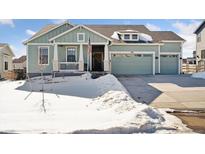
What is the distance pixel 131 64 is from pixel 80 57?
9.60 ft

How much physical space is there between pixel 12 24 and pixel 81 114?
11.1 ft

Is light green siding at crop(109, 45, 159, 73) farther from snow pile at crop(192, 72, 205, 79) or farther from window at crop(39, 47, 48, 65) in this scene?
snow pile at crop(192, 72, 205, 79)

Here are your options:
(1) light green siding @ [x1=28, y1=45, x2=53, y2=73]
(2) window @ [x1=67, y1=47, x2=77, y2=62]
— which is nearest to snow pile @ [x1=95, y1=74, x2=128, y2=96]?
(1) light green siding @ [x1=28, y1=45, x2=53, y2=73]

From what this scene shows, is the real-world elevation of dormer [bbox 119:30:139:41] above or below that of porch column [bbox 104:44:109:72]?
above

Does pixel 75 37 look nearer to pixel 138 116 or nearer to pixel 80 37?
pixel 80 37

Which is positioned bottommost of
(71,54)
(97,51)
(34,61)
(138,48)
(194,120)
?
(194,120)

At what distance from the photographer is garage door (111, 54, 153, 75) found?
14.0 meters

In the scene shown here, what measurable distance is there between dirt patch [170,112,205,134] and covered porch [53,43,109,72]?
296 inches

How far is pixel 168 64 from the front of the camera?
16312 millimetres

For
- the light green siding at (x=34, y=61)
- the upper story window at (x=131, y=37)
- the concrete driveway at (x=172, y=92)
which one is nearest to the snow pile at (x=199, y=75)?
the concrete driveway at (x=172, y=92)

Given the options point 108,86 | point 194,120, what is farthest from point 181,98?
point 108,86

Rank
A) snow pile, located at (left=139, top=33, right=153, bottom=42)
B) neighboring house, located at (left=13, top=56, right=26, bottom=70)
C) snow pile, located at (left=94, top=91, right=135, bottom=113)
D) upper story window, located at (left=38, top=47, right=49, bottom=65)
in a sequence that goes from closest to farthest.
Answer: snow pile, located at (left=94, top=91, right=135, bottom=113) → neighboring house, located at (left=13, top=56, right=26, bottom=70) → upper story window, located at (left=38, top=47, right=49, bottom=65) → snow pile, located at (left=139, top=33, right=153, bottom=42)

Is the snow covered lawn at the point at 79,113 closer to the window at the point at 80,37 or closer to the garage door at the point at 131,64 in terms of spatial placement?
the garage door at the point at 131,64
